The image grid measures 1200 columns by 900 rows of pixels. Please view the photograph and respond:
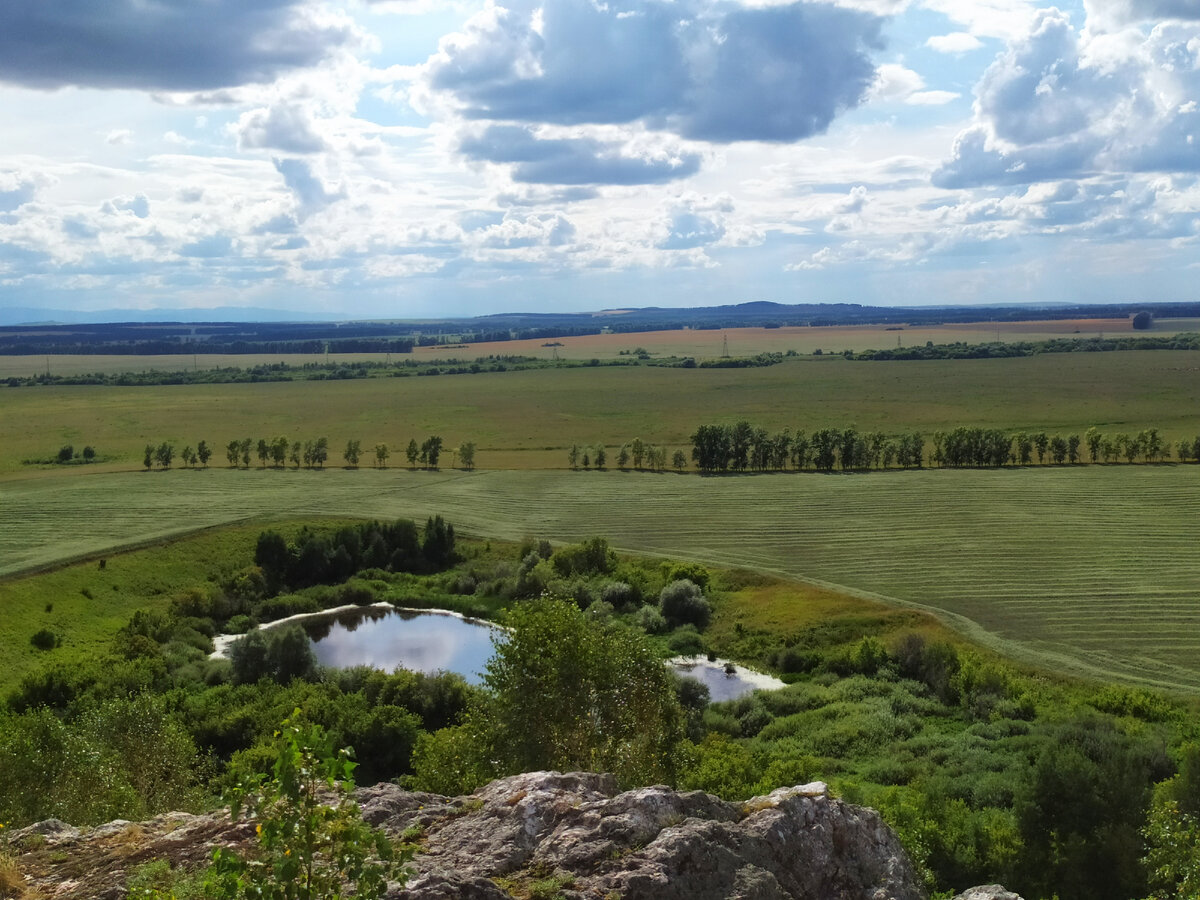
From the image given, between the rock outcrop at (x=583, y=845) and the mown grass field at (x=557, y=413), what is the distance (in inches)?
3863

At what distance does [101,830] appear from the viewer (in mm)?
13984

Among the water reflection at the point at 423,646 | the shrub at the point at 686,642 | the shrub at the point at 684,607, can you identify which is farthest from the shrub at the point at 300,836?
the shrub at the point at 684,607

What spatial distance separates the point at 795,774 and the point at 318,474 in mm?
82590

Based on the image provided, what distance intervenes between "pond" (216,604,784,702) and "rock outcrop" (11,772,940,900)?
3580cm

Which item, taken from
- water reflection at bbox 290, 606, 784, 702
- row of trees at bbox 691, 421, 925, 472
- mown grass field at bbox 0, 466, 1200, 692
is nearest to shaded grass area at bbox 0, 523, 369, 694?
mown grass field at bbox 0, 466, 1200, 692

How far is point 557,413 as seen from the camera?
16612 centimetres

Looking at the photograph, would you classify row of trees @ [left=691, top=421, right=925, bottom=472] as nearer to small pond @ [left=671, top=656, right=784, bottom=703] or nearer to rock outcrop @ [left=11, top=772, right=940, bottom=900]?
small pond @ [left=671, top=656, right=784, bottom=703]

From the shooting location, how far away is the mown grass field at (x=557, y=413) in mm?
133000

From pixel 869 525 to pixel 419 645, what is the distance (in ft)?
121

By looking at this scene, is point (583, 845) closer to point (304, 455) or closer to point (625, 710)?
point (625, 710)

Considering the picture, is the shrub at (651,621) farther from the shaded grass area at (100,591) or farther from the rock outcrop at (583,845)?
the rock outcrop at (583,845)

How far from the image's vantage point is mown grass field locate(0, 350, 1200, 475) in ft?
436

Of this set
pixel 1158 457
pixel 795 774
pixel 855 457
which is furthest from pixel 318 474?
pixel 1158 457

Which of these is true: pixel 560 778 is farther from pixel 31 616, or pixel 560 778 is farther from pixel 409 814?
pixel 31 616
